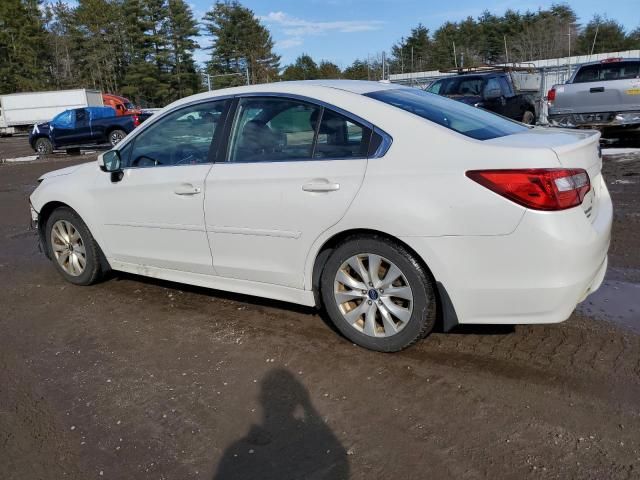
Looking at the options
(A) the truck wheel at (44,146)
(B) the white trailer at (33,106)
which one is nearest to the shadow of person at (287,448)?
(A) the truck wheel at (44,146)

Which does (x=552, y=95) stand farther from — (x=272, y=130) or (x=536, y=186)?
(x=536, y=186)

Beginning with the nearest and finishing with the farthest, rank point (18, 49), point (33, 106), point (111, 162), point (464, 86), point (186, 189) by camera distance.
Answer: point (186, 189)
point (111, 162)
point (464, 86)
point (33, 106)
point (18, 49)

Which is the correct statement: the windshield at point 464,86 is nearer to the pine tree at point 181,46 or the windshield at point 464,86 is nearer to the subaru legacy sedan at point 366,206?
the subaru legacy sedan at point 366,206

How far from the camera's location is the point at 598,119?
11414 millimetres

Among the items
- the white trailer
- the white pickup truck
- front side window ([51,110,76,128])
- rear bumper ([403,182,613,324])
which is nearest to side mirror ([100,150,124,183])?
rear bumper ([403,182,613,324])

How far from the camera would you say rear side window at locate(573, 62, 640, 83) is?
1120cm

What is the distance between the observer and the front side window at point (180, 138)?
405 centimetres

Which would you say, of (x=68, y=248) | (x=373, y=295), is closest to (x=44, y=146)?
(x=68, y=248)

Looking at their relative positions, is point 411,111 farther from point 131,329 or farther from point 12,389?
point 12,389

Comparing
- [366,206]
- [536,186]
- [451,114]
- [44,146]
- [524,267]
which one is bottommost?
[524,267]

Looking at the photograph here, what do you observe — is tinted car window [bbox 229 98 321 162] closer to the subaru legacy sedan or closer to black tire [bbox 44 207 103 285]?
the subaru legacy sedan

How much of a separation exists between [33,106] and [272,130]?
36.1 m

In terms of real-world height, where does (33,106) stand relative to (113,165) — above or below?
above

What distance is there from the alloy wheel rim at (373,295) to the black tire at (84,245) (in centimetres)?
244
